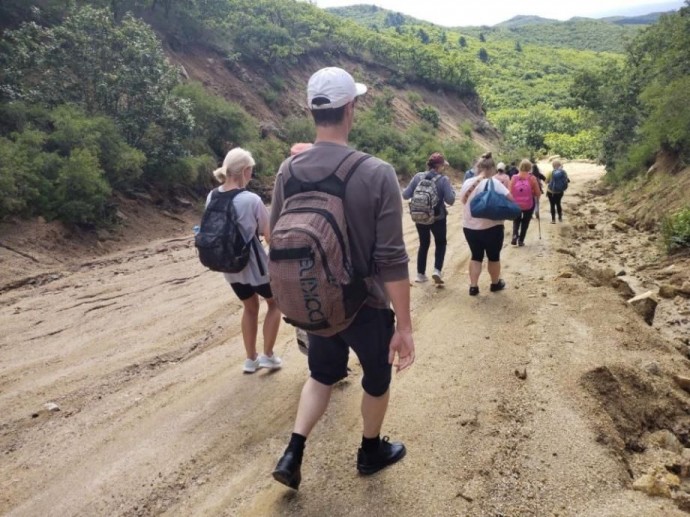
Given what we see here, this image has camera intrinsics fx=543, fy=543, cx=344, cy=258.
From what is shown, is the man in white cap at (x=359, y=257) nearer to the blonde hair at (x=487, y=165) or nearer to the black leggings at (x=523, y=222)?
the blonde hair at (x=487, y=165)

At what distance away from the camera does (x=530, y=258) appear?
8875 millimetres

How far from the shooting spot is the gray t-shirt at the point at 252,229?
409 cm

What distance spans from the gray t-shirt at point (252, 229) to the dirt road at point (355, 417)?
3.04ft

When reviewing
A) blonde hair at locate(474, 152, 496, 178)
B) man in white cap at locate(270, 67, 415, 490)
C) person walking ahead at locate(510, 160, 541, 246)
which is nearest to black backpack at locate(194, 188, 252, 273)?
man in white cap at locate(270, 67, 415, 490)

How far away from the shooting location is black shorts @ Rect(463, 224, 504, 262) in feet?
21.3

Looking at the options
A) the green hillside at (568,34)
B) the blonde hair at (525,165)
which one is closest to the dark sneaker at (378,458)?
the blonde hair at (525,165)

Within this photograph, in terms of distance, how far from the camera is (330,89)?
102 inches

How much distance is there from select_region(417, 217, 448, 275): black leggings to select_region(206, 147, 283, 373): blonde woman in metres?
3.28

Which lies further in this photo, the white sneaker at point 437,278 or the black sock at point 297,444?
the white sneaker at point 437,278

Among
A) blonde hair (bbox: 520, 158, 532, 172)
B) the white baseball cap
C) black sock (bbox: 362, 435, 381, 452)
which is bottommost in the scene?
black sock (bbox: 362, 435, 381, 452)

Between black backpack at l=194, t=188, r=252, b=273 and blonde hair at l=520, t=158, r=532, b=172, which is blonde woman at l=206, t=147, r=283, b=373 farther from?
blonde hair at l=520, t=158, r=532, b=172

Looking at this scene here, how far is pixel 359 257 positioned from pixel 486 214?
3960 millimetres

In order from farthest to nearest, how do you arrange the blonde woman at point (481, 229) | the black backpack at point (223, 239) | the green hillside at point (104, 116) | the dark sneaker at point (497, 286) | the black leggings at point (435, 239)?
the green hillside at point (104, 116), the black leggings at point (435, 239), the dark sneaker at point (497, 286), the blonde woman at point (481, 229), the black backpack at point (223, 239)

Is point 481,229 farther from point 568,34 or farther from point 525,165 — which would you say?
point 568,34
